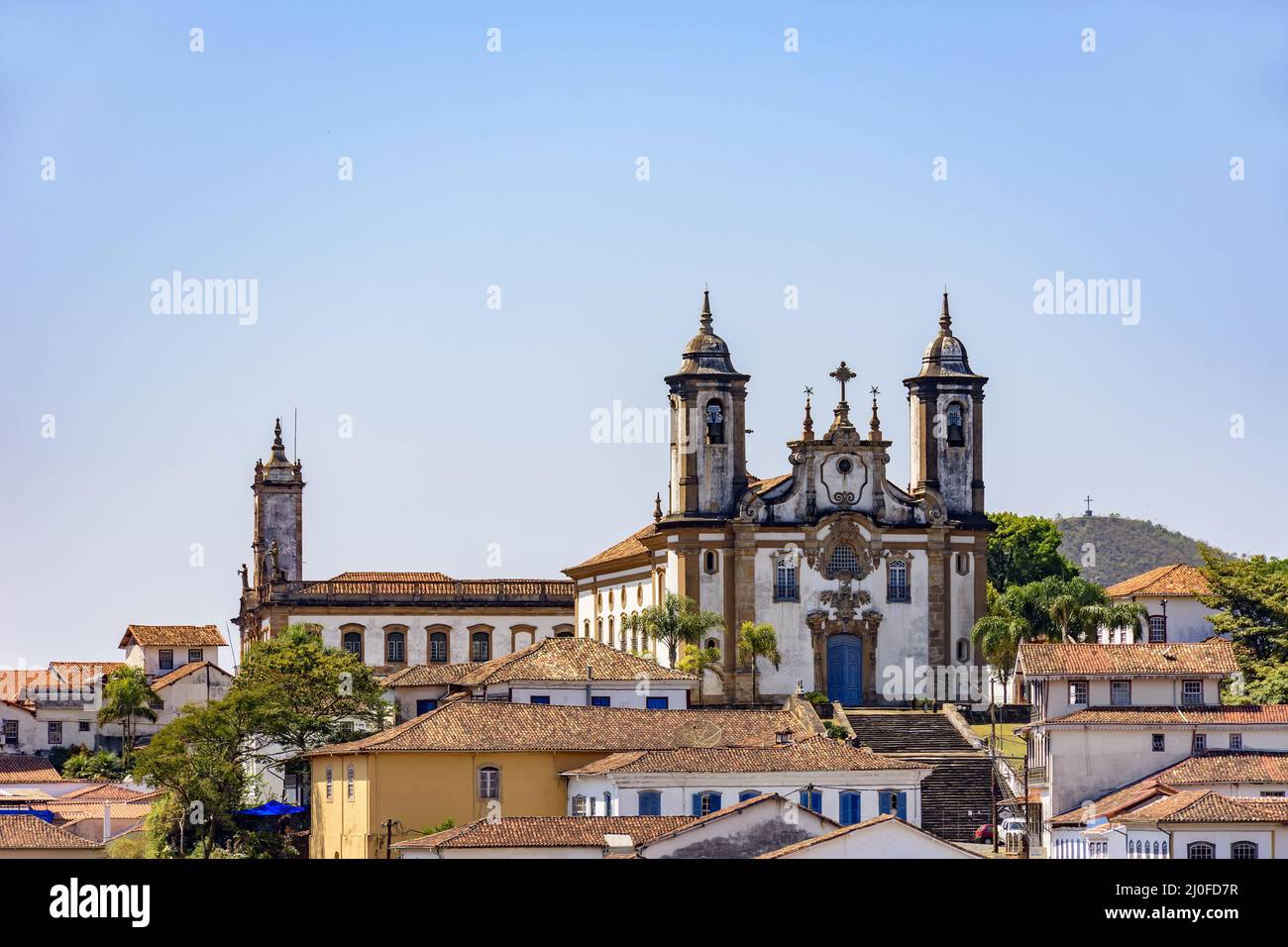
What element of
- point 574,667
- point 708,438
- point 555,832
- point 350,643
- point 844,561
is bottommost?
point 555,832

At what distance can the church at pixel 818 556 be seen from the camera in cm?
7881

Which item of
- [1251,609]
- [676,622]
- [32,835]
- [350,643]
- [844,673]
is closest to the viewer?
[32,835]

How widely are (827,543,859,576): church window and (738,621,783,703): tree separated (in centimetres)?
339

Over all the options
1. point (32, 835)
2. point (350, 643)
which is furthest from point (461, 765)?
point (350, 643)

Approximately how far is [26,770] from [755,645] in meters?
28.7

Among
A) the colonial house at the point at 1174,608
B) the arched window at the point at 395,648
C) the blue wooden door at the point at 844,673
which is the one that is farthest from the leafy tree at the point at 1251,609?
the arched window at the point at 395,648

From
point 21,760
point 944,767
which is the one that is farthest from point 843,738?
point 21,760

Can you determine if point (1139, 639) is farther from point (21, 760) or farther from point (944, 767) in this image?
point (21, 760)

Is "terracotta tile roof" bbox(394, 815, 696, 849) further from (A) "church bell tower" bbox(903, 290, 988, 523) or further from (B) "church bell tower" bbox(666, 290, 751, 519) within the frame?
(A) "church bell tower" bbox(903, 290, 988, 523)

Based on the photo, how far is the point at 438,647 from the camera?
99188mm

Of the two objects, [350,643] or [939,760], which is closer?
[939,760]

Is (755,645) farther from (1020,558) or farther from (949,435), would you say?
(1020,558)

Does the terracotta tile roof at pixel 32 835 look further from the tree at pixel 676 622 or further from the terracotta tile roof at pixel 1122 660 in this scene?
the terracotta tile roof at pixel 1122 660

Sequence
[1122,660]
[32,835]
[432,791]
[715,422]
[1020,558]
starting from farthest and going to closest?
[1020,558] < [715,422] < [1122,660] < [32,835] < [432,791]
